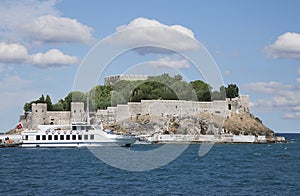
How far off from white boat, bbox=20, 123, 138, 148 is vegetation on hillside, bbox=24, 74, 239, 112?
22911 mm

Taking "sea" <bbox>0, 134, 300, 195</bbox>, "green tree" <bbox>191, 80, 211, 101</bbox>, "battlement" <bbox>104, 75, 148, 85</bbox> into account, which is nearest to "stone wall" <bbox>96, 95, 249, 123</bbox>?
"green tree" <bbox>191, 80, 211, 101</bbox>

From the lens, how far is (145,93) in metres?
82.6

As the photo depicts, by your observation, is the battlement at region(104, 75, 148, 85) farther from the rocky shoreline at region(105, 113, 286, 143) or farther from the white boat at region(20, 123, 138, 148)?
the white boat at region(20, 123, 138, 148)

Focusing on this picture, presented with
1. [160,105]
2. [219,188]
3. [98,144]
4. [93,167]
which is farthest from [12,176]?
[160,105]

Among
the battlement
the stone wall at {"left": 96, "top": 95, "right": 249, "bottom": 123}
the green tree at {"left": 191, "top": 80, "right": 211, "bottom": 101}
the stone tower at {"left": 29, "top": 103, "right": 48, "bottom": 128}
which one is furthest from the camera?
the battlement

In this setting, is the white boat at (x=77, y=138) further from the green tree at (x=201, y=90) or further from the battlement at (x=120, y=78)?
the battlement at (x=120, y=78)

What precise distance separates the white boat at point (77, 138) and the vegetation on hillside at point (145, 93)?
22911 mm

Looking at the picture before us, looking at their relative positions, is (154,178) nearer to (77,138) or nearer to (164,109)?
(77,138)

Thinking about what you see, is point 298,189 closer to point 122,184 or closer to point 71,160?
point 122,184

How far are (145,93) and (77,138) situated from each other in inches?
1201

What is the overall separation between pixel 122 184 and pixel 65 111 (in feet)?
175

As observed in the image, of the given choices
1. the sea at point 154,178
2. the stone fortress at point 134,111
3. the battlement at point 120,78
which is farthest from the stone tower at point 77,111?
the sea at point 154,178

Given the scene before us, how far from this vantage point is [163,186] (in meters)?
24.2

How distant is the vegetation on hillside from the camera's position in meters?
79.5
